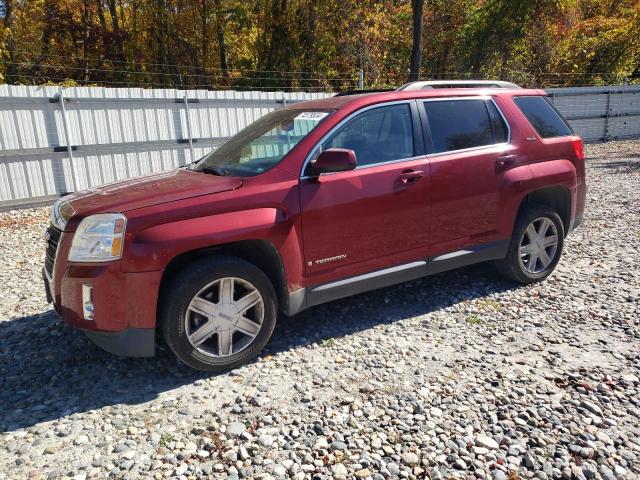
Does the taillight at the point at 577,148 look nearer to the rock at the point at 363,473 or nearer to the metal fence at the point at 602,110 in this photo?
the rock at the point at 363,473

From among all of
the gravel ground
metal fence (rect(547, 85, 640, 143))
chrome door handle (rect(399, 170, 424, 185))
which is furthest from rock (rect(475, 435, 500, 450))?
metal fence (rect(547, 85, 640, 143))

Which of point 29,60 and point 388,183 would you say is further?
point 29,60

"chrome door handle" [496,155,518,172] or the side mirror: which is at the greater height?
the side mirror

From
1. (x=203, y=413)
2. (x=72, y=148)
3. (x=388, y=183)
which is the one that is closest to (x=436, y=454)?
(x=203, y=413)

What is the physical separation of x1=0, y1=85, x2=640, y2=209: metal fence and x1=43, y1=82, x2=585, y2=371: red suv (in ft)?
19.9

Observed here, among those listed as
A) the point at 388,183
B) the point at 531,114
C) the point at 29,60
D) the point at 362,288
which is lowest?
the point at 362,288

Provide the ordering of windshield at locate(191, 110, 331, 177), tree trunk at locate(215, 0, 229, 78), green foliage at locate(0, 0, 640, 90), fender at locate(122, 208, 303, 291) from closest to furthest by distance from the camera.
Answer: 1. fender at locate(122, 208, 303, 291)
2. windshield at locate(191, 110, 331, 177)
3. green foliage at locate(0, 0, 640, 90)
4. tree trunk at locate(215, 0, 229, 78)

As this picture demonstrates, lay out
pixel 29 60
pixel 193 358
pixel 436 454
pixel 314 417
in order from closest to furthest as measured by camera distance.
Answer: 1. pixel 436 454
2. pixel 314 417
3. pixel 193 358
4. pixel 29 60

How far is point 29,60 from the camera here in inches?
676

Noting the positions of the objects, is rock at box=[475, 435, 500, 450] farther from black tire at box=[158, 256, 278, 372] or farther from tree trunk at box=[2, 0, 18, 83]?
tree trunk at box=[2, 0, 18, 83]

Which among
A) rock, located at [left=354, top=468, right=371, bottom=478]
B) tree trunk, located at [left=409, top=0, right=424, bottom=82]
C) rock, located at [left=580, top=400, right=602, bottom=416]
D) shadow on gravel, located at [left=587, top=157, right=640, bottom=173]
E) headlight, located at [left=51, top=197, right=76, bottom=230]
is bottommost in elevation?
shadow on gravel, located at [left=587, top=157, right=640, bottom=173]

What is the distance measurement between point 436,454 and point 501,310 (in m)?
2.07

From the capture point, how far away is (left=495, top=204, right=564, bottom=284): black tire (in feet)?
15.3

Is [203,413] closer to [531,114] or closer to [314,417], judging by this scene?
[314,417]
